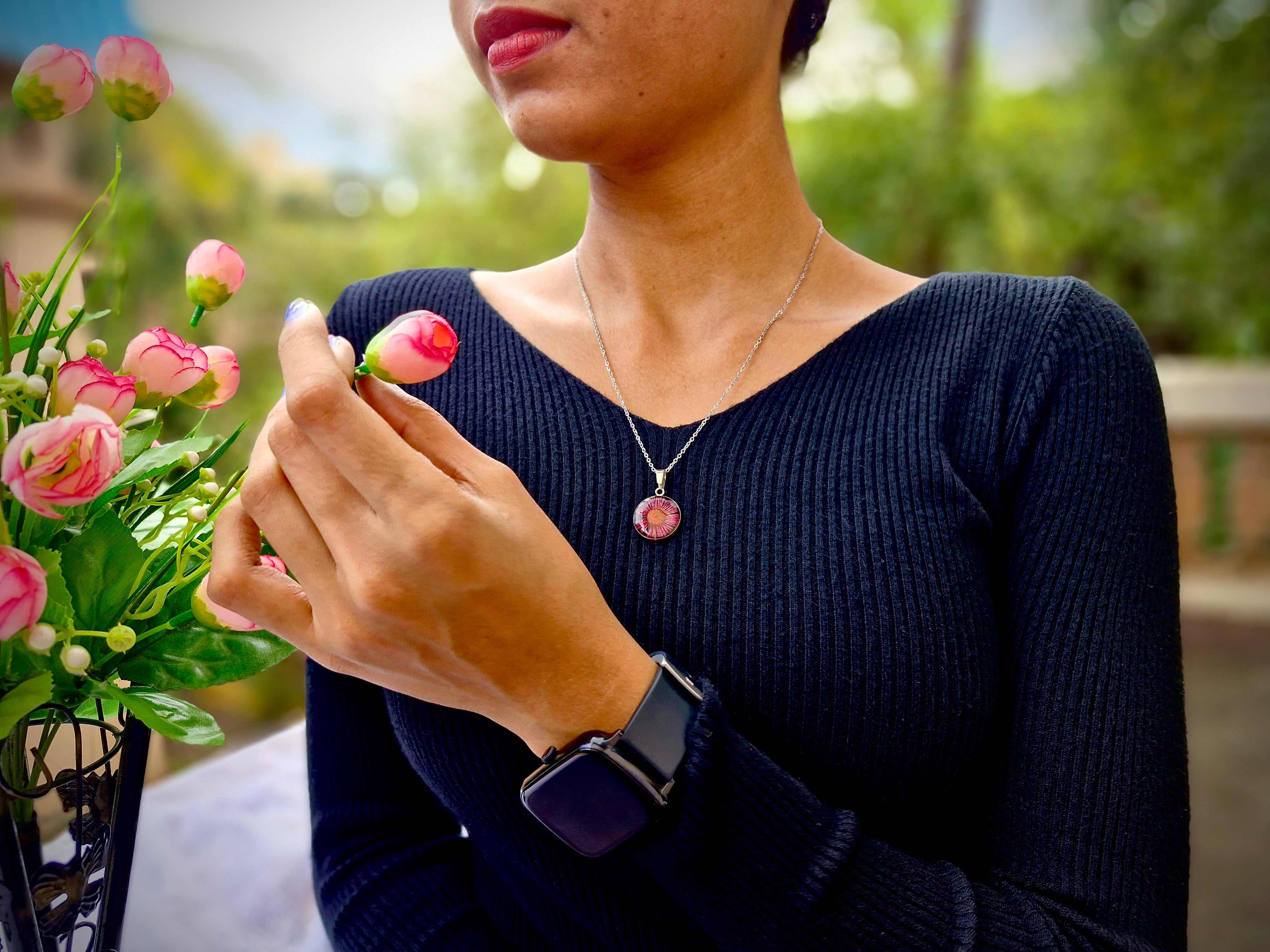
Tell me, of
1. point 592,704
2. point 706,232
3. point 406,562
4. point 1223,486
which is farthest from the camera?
point 1223,486

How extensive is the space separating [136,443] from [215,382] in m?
0.06

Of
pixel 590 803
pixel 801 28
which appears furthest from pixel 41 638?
pixel 801 28

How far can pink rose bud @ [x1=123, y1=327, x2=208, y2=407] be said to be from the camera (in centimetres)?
57

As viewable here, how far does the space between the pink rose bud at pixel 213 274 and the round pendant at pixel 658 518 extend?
39 cm

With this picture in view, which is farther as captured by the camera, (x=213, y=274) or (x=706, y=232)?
(x=706, y=232)

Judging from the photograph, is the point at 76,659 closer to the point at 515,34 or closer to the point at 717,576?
the point at 717,576

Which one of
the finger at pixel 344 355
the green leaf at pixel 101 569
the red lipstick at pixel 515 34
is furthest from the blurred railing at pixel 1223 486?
the green leaf at pixel 101 569

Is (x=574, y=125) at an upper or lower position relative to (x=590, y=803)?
upper

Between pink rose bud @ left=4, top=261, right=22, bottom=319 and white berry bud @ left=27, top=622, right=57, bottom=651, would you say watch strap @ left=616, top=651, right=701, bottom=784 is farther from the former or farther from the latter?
pink rose bud @ left=4, top=261, right=22, bottom=319

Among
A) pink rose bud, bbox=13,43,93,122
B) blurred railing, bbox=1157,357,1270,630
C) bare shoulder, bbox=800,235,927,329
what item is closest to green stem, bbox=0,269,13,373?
pink rose bud, bbox=13,43,93,122

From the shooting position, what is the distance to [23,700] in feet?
1.61

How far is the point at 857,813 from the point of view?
79cm

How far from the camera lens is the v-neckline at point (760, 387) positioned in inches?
35.4

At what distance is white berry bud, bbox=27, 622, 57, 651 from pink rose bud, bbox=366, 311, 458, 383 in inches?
8.3
